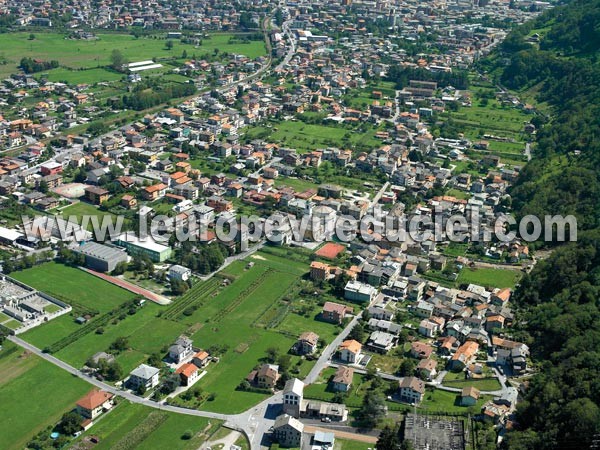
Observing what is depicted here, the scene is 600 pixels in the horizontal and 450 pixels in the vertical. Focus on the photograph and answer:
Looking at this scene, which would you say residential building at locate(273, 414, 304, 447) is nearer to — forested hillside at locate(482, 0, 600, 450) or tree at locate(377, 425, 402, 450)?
tree at locate(377, 425, 402, 450)

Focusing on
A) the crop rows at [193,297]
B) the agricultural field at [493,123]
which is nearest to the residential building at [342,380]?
the crop rows at [193,297]

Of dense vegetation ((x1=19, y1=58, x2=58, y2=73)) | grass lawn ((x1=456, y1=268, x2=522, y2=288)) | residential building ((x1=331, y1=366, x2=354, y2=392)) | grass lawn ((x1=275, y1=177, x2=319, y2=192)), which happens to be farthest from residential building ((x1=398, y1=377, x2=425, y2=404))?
dense vegetation ((x1=19, y1=58, x2=58, y2=73))

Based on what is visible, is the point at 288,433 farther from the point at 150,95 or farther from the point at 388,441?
the point at 150,95

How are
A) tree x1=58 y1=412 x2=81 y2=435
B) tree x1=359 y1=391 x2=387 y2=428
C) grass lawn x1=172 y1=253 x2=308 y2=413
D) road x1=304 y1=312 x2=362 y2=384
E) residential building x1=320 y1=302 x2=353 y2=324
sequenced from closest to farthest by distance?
tree x1=58 y1=412 x2=81 y2=435, tree x1=359 y1=391 x2=387 y2=428, grass lawn x1=172 y1=253 x2=308 y2=413, road x1=304 y1=312 x2=362 y2=384, residential building x1=320 y1=302 x2=353 y2=324

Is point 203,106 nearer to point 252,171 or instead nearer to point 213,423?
point 252,171

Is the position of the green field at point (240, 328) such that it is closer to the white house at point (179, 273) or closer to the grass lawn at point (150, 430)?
the grass lawn at point (150, 430)

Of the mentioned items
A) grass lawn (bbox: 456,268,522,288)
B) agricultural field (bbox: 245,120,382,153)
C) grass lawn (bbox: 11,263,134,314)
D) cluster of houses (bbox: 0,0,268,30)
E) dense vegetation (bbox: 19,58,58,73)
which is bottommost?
grass lawn (bbox: 11,263,134,314)
